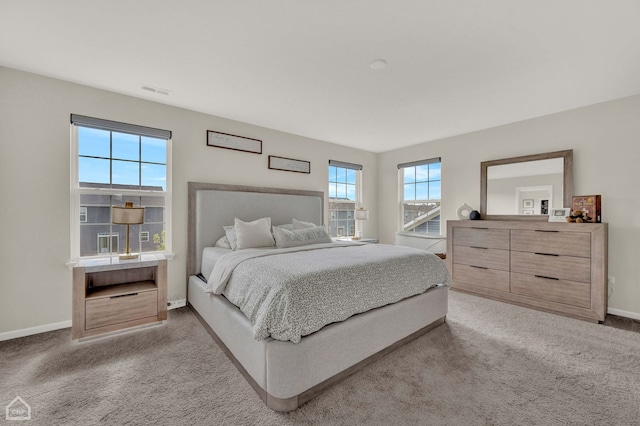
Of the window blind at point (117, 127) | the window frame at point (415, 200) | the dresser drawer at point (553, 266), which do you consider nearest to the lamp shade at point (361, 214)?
the window frame at point (415, 200)

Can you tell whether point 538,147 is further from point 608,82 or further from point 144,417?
point 144,417

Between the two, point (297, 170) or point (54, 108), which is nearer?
point (54, 108)

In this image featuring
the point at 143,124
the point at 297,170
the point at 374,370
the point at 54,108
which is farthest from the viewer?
the point at 297,170

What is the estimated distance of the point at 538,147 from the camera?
11.5ft

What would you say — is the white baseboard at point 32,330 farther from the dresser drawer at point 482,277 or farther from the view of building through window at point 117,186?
the dresser drawer at point 482,277

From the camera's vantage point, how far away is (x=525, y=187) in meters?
3.57

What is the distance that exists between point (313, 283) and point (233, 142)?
2.62 metres

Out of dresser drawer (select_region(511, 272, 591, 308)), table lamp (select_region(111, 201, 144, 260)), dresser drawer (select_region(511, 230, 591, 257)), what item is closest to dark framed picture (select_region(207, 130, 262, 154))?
table lamp (select_region(111, 201, 144, 260))

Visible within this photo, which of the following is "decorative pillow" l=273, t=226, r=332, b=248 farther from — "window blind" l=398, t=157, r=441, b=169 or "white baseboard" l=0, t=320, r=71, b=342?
"window blind" l=398, t=157, r=441, b=169

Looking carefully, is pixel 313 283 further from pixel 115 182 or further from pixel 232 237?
pixel 115 182

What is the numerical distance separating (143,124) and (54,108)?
716mm

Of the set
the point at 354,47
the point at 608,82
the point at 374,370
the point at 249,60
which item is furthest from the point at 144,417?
the point at 608,82

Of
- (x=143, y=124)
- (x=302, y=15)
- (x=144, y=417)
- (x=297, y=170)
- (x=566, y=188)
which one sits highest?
(x=302, y=15)

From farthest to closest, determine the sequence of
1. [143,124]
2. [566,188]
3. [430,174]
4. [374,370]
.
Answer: [430,174] → [566,188] → [143,124] → [374,370]
